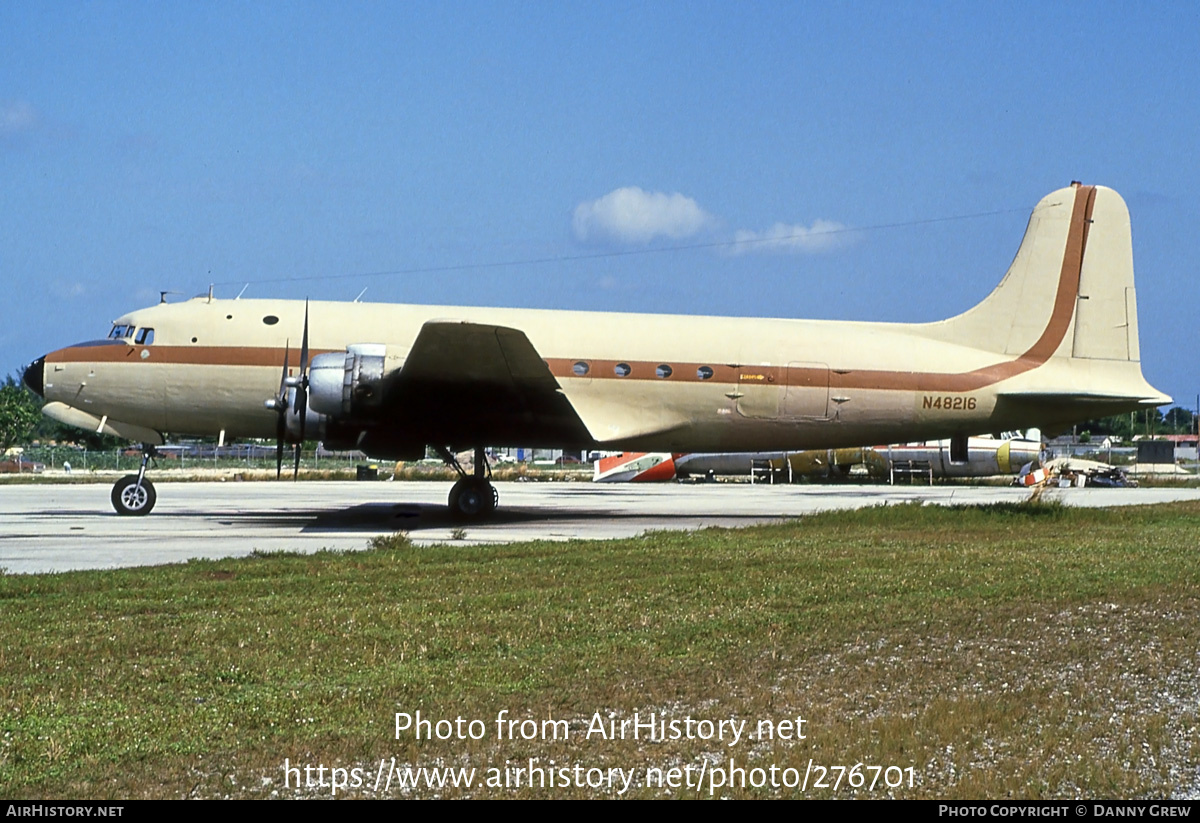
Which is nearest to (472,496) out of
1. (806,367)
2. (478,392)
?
(478,392)

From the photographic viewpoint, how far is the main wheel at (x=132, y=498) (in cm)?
2222

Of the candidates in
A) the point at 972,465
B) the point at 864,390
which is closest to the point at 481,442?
the point at 864,390

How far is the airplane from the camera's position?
48.2 metres

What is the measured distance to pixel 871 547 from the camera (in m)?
15.2

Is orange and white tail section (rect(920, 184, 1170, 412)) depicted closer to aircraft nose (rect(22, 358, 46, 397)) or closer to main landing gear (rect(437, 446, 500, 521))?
main landing gear (rect(437, 446, 500, 521))

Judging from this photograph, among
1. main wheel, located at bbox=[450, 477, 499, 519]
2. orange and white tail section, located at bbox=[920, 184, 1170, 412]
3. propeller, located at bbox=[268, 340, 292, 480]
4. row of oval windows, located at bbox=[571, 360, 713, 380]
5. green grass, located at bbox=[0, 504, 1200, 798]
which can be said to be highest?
orange and white tail section, located at bbox=[920, 184, 1170, 412]

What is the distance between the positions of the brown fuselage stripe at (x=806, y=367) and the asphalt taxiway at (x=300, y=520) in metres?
2.94

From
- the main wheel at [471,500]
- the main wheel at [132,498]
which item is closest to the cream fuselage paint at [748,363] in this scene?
the main wheel at [471,500]

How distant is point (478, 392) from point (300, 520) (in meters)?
4.84

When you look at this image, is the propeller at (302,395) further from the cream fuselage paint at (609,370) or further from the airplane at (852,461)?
the airplane at (852,461)

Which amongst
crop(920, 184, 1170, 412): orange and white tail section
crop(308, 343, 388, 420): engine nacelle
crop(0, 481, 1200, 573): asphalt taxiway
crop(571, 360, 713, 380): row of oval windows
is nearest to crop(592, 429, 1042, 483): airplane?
crop(0, 481, 1200, 573): asphalt taxiway

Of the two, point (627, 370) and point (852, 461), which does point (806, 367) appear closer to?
point (627, 370)

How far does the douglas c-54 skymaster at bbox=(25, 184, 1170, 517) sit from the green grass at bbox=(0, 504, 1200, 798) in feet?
27.4

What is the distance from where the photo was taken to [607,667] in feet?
24.3
